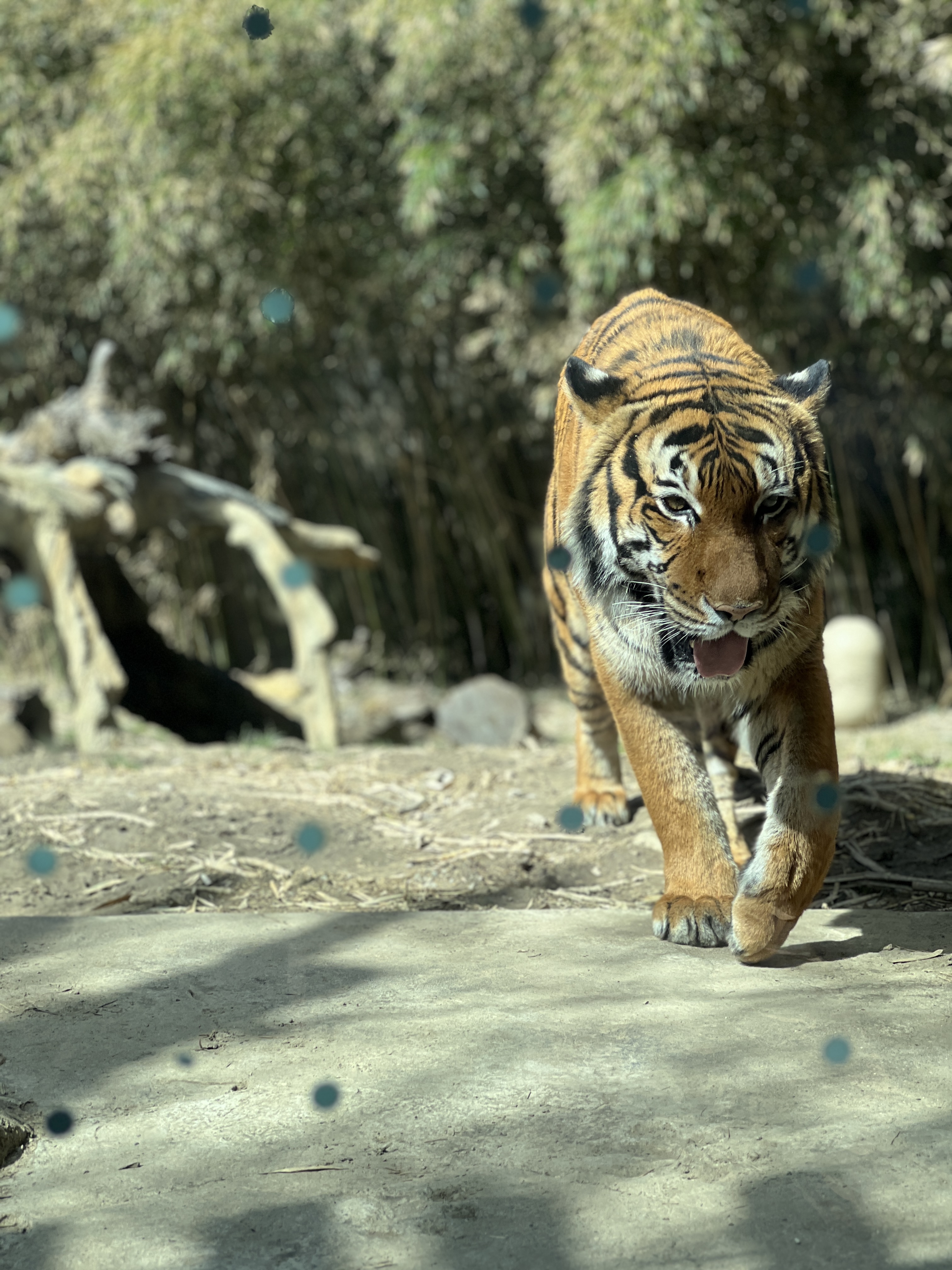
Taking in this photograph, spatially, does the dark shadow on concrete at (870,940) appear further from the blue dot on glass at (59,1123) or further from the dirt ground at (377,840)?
the blue dot on glass at (59,1123)

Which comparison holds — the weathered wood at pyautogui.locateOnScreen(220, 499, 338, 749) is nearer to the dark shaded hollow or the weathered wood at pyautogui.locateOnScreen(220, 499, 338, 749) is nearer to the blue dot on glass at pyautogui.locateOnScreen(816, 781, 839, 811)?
the dark shaded hollow

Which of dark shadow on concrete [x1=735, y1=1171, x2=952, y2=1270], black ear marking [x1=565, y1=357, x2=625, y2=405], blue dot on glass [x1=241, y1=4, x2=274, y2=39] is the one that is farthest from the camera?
blue dot on glass [x1=241, y1=4, x2=274, y2=39]

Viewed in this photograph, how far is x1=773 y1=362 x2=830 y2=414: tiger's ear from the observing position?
2436 millimetres

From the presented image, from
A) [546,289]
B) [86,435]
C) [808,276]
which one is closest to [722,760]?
[808,276]

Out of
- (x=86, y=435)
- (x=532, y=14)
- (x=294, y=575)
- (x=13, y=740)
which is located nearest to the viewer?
(x=13, y=740)

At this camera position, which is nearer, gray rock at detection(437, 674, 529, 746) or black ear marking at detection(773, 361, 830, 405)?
black ear marking at detection(773, 361, 830, 405)

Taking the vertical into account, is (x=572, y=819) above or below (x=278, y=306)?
below

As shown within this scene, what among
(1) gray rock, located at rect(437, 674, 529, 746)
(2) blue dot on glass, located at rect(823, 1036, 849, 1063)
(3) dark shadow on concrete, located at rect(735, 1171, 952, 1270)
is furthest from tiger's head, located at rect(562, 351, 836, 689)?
(1) gray rock, located at rect(437, 674, 529, 746)

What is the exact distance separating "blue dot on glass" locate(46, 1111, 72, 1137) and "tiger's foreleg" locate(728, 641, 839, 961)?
1.12 meters

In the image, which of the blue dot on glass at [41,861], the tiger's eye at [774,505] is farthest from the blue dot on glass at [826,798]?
the blue dot on glass at [41,861]

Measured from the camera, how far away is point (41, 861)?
3.07 m

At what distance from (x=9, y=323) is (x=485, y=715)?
4.14m

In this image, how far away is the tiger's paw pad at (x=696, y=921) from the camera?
90.4 inches

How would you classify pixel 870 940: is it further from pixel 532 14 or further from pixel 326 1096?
pixel 532 14
